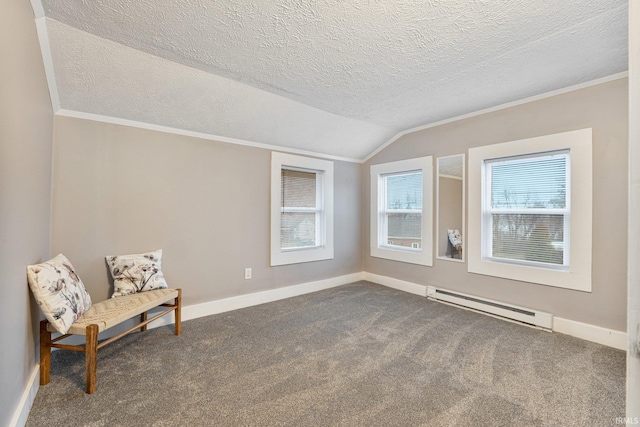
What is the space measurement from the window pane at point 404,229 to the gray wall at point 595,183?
0.80 meters

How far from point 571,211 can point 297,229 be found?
302cm

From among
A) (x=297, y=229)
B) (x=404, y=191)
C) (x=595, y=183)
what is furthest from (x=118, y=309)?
(x=595, y=183)

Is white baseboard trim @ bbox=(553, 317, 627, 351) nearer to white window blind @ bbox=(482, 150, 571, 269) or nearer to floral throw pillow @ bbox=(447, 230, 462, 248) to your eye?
white window blind @ bbox=(482, 150, 571, 269)

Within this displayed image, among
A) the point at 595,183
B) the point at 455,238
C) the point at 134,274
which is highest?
the point at 595,183

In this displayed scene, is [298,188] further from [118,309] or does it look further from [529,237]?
[529,237]

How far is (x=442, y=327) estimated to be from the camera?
280cm

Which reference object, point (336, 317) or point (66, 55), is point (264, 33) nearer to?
point (66, 55)

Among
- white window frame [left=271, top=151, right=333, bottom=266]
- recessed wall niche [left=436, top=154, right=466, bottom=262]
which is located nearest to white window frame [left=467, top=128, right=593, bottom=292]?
recessed wall niche [left=436, top=154, right=466, bottom=262]

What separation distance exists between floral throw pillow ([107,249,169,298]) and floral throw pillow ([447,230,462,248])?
326 centimetres

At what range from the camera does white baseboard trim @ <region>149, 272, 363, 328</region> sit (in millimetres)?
2959

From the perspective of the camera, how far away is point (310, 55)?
2.12m

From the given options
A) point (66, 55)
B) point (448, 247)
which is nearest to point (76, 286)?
point (66, 55)

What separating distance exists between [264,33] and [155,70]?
103 centimetres

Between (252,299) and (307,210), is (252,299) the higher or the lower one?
the lower one
